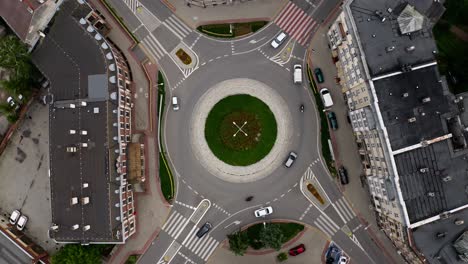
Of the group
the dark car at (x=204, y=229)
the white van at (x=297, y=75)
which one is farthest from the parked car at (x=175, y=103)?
the white van at (x=297, y=75)

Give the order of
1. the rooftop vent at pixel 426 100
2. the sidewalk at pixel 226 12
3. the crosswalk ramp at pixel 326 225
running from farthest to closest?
the sidewalk at pixel 226 12 → the crosswalk ramp at pixel 326 225 → the rooftop vent at pixel 426 100

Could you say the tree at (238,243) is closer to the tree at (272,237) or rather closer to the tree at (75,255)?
the tree at (272,237)

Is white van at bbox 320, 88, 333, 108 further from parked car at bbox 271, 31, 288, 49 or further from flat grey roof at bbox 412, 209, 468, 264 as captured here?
flat grey roof at bbox 412, 209, 468, 264

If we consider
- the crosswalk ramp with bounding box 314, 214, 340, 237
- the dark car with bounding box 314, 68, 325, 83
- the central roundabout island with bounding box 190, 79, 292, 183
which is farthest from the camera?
the dark car with bounding box 314, 68, 325, 83

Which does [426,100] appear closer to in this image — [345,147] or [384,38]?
[384,38]

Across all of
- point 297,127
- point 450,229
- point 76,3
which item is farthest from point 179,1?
point 450,229

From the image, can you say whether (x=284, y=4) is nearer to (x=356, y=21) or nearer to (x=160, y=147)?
(x=356, y=21)

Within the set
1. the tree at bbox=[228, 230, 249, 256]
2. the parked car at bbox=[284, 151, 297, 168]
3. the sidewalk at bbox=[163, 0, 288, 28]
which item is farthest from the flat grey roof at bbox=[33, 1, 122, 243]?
the parked car at bbox=[284, 151, 297, 168]

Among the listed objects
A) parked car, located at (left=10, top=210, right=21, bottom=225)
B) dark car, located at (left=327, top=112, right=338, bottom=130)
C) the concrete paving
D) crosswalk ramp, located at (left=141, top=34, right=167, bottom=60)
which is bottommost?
the concrete paving
